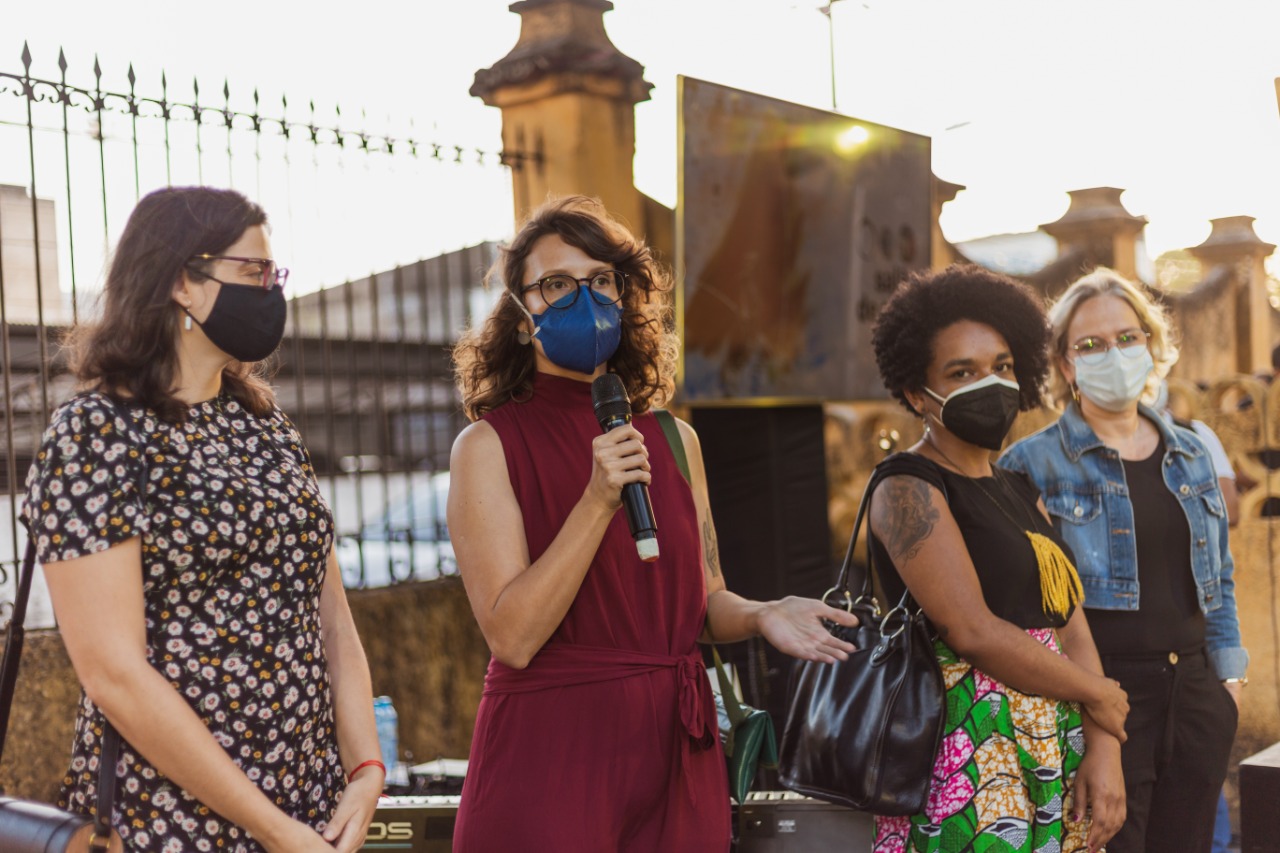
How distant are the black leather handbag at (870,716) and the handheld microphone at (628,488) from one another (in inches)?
30.5

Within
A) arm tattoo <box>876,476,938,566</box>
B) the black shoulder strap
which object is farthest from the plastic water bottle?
arm tattoo <box>876,476,938,566</box>

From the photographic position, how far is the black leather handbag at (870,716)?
2750mm

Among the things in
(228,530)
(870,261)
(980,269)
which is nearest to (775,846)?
(980,269)

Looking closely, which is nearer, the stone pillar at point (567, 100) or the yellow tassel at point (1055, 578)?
the yellow tassel at point (1055, 578)

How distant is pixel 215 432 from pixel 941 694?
5.29 feet

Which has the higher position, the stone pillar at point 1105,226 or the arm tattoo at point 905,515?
the stone pillar at point 1105,226

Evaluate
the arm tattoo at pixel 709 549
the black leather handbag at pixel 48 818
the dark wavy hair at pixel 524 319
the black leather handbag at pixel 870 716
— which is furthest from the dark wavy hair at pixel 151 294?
the black leather handbag at pixel 870 716

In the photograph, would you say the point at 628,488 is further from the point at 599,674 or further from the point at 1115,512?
the point at 1115,512

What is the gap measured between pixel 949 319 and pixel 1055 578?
0.69 metres

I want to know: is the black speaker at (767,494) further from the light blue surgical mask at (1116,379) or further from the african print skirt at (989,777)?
the african print skirt at (989,777)

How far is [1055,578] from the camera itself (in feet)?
9.87

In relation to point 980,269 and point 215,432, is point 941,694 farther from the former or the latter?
point 215,432

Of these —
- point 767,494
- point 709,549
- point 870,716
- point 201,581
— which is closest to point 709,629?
point 709,549

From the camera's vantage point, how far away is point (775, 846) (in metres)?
3.23
